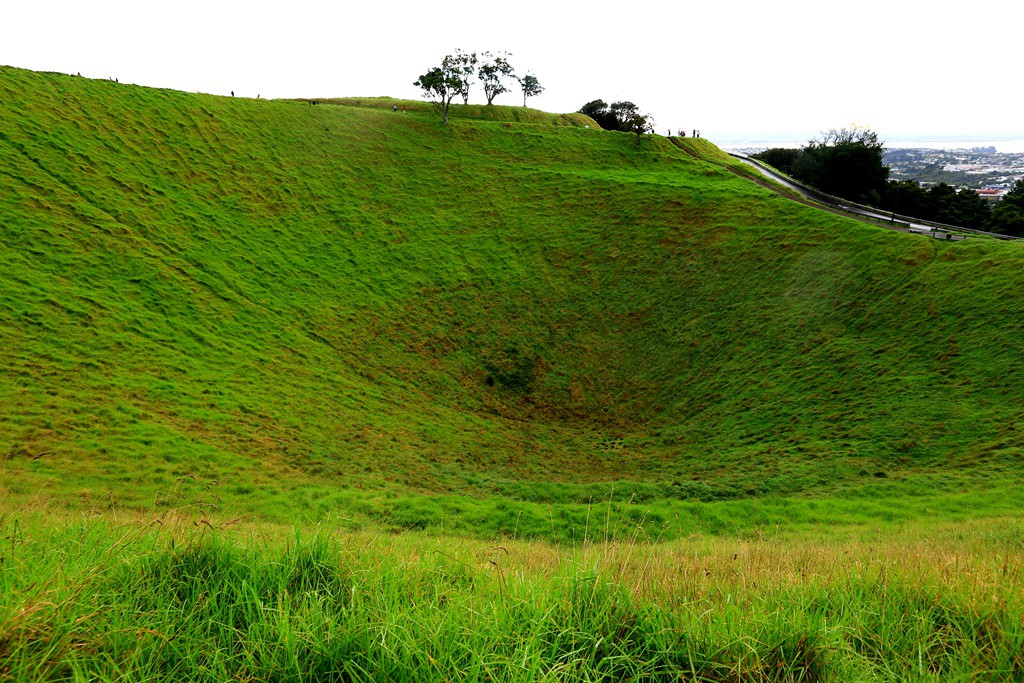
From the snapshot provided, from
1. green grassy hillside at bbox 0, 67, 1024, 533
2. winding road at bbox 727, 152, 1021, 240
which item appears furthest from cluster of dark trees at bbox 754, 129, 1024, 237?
green grassy hillside at bbox 0, 67, 1024, 533

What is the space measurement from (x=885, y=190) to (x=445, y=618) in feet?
217

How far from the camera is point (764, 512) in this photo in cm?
1374

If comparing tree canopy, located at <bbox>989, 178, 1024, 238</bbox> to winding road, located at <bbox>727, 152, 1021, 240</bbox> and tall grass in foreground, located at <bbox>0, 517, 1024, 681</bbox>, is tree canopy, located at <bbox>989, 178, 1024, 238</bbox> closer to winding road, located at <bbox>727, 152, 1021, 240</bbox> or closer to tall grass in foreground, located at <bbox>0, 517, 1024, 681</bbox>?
winding road, located at <bbox>727, 152, 1021, 240</bbox>

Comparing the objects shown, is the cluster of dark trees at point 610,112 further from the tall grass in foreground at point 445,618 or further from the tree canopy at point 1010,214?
the tall grass in foreground at point 445,618

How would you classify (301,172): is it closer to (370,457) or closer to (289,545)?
(370,457)

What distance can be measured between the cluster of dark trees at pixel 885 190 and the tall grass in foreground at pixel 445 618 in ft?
171

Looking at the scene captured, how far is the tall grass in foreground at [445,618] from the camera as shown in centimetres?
270

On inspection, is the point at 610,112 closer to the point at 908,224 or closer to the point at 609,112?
the point at 609,112

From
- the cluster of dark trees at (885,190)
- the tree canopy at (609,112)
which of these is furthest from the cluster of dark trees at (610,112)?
the cluster of dark trees at (885,190)

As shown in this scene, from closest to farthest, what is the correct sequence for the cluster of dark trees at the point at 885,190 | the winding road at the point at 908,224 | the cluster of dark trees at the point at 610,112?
the winding road at the point at 908,224 < the cluster of dark trees at the point at 885,190 < the cluster of dark trees at the point at 610,112

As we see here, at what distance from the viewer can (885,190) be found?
54.7m

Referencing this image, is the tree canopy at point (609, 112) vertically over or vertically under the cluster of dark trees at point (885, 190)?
over

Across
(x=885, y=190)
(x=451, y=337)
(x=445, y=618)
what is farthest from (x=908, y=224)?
(x=445, y=618)

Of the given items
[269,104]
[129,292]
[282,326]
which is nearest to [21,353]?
[129,292]
